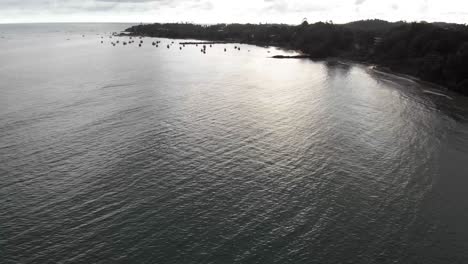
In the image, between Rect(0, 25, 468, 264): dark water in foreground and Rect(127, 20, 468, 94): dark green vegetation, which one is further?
Rect(127, 20, 468, 94): dark green vegetation

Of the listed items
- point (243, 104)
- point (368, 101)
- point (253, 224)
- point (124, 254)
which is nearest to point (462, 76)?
point (368, 101)

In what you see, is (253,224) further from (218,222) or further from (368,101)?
(368,101)

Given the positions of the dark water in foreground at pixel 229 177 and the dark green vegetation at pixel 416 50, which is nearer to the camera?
the dark water in foreground at pixel 229 177

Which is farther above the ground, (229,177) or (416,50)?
(416,50)

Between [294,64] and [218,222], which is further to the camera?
[294,64]

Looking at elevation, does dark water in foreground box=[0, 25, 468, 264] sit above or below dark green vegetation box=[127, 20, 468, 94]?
below

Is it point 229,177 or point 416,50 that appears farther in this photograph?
point 416,50

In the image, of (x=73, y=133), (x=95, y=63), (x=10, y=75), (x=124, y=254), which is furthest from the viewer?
(x=95, y=63)

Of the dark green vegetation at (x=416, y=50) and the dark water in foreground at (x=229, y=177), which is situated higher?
the dark green vegetation at (x=416, y=50)
